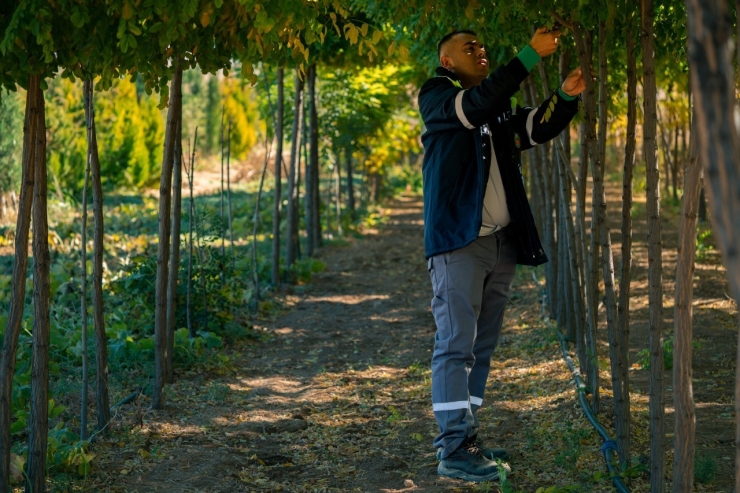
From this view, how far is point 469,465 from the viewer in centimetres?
421

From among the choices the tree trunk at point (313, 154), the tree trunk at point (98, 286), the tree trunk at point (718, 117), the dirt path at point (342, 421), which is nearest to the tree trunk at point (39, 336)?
the dirt path at point (342, 421)

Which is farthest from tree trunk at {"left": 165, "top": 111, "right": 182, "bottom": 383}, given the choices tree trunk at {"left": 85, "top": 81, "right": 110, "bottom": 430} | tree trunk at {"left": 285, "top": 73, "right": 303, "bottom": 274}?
tree trunk at {"left": 285, "top": 73, "right": 303, "bottom": 274}

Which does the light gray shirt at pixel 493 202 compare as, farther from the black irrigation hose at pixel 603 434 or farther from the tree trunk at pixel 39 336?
the tree trunk at pixel 39 336

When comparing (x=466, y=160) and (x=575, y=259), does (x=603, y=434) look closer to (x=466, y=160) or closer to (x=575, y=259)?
(x=575, y=259)

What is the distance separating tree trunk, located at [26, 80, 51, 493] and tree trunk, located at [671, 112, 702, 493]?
2.68 m

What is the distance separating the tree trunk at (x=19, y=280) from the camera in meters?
3.85

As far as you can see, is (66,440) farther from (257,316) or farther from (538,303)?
(538,303)

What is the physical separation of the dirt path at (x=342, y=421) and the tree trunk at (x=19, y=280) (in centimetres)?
58

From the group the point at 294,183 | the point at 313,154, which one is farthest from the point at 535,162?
the point at 313,154

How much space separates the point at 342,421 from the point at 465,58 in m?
2.50

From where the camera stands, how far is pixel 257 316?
9375 millimetres

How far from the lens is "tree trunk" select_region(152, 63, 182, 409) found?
5480 mm

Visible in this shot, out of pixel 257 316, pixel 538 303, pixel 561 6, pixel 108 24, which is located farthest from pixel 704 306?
pixel 108 24

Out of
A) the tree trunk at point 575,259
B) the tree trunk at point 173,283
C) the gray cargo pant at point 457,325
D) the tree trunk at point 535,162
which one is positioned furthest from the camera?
the tree trunk at point 535,162
